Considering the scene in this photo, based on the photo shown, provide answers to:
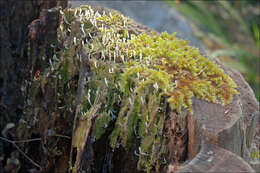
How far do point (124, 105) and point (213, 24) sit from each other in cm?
564

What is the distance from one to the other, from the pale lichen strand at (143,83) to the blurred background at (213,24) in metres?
1.73

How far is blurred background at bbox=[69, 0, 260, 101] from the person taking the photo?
5.91m

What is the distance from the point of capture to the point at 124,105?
2.17 m

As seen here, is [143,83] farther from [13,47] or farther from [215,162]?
[13,47]

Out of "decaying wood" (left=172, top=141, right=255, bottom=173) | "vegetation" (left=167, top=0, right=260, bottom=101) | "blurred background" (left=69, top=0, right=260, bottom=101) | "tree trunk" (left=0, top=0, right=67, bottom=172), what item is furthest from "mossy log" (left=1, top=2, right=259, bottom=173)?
"vegetation" (left=167, top=0, right=260, bottom=101)

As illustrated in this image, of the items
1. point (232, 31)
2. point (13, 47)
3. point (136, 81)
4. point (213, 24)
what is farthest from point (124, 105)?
point (232, 31)

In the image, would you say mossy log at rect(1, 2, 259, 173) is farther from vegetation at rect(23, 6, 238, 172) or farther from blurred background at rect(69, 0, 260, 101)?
blurred background at rect(69, 0, 260, 101)

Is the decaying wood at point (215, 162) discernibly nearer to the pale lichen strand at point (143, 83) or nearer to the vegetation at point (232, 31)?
the pale lichen strand at point (143, 83)

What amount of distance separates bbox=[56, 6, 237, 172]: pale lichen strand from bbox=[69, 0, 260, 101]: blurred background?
1731 mm

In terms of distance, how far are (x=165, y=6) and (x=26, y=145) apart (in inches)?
179

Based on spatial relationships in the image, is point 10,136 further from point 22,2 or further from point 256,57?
point 256,57

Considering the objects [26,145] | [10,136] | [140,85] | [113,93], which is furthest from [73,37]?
[10,136]

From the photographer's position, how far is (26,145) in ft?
9.64

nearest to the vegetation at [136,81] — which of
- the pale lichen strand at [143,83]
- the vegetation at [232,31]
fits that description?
the pale lichen strand at [143,83]
